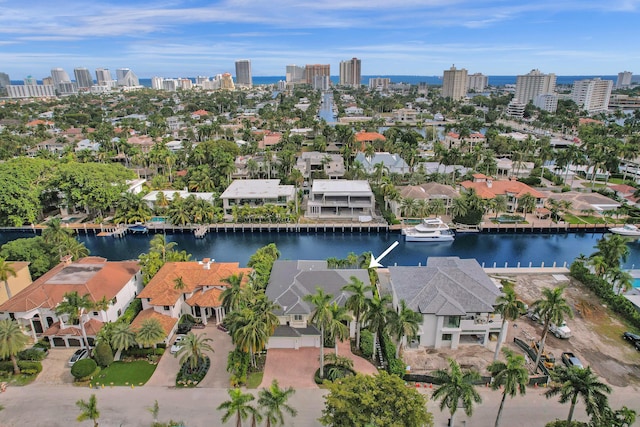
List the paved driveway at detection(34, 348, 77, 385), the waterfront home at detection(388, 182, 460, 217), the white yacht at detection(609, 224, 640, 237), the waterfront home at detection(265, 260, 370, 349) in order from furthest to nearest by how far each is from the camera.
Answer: the waterfront home at detection(388, 182, 460, 217) → the white yacht at detection(609, 224, 640, 237) → the waterfront home at detection(265, 260, 370, 349) → the paved driveway at detection(34, 348, 77, 385)

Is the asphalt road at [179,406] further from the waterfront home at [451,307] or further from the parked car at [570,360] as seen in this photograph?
the waterfront home at [451,307]

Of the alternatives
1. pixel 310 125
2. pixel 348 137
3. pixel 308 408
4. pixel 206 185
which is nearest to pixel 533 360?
pixel 308 408

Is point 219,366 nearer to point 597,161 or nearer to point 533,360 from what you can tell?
point 533,360

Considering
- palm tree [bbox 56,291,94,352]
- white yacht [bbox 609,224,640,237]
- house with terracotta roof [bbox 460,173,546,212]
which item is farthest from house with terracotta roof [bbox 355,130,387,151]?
palm tree [bbox 56,291,94,352]

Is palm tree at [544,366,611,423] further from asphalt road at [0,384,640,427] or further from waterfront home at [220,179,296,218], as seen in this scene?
waterfront home at [220,179,296,218]

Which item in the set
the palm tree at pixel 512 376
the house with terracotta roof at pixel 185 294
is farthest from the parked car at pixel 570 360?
the house with terracotta roof at pixel 185 294

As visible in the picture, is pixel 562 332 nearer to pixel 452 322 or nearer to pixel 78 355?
pixel 452 322
